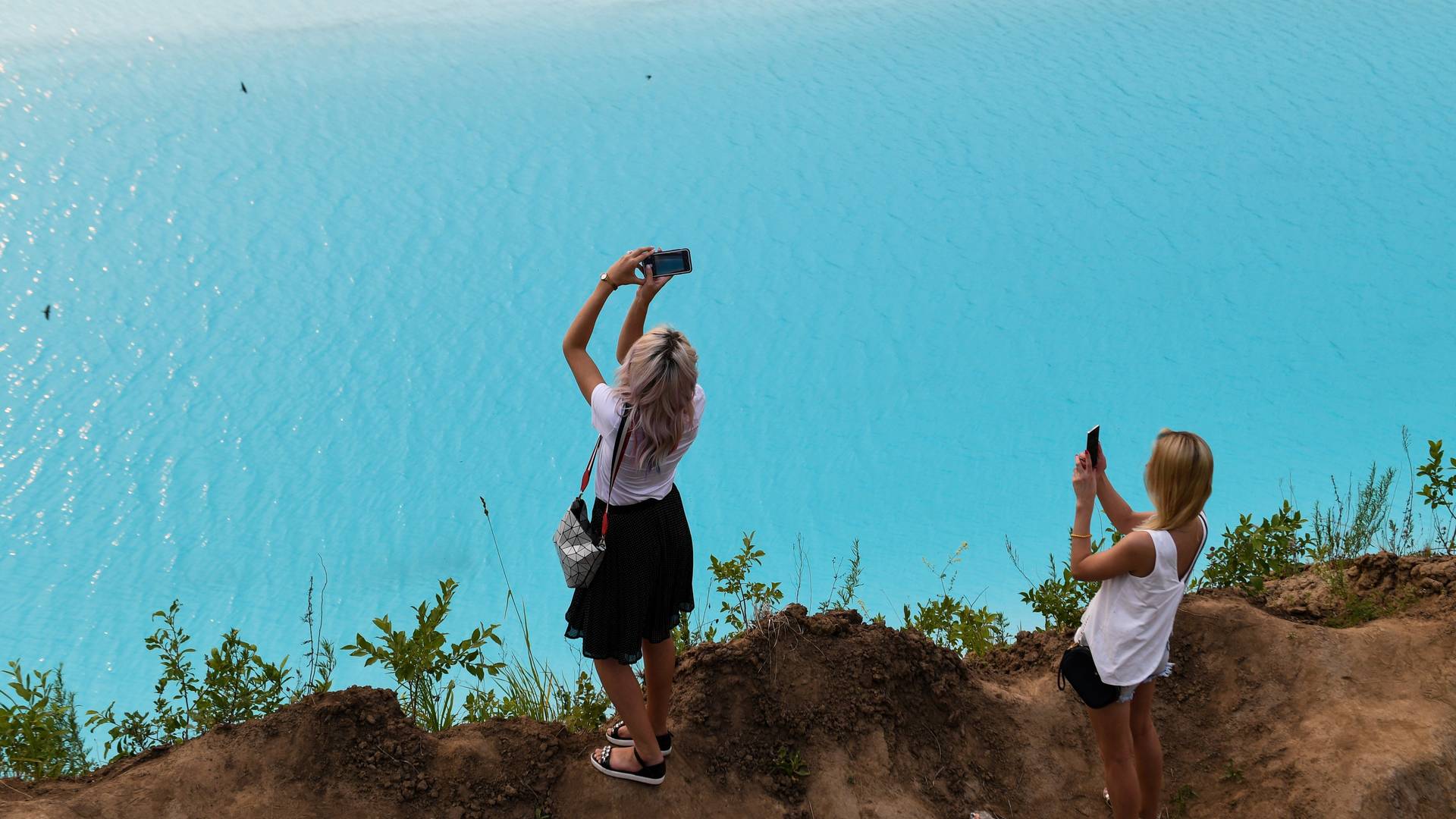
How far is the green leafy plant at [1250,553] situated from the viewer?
178 inches

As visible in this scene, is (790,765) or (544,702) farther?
(544,702)

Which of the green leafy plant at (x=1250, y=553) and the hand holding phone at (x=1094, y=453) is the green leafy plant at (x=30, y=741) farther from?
the green leafy plant at (x=1250, y=553)

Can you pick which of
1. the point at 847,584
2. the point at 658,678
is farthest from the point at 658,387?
the point at 847,584

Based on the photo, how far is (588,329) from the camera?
3154mm

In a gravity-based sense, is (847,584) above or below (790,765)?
above

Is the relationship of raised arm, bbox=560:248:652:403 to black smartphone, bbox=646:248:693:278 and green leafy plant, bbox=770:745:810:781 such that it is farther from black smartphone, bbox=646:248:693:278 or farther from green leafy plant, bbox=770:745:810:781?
green leafy plant, bbox=770:745:810:781

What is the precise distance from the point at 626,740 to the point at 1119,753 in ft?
4.89

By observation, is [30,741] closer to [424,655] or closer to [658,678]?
[424,655]

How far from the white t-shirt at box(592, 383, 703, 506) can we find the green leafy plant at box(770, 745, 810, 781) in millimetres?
1080

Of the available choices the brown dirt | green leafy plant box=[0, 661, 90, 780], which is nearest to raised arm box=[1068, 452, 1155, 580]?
the brown dirt

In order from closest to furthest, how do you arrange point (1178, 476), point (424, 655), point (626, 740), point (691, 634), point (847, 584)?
point (1178, 476), point (626, 740), point (424, 655), point (691, 634), point (847, 584)

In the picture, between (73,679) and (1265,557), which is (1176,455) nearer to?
(1265,557)

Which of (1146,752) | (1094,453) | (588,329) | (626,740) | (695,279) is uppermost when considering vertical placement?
(695,279)

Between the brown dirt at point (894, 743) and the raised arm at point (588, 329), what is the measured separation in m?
1.17
